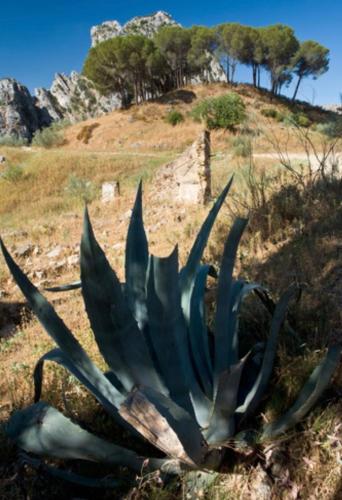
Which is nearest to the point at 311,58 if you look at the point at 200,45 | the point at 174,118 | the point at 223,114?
the point at 200,45

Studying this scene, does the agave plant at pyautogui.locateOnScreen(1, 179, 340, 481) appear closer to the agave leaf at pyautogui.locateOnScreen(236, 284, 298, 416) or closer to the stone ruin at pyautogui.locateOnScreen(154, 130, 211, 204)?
the agave leaf at pyautogui.locateOnScreen(236, 284, 298, 416)

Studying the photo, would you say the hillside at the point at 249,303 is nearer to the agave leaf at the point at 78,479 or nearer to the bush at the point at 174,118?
the agave leaf at the point at 78,479

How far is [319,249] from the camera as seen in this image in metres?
3.33

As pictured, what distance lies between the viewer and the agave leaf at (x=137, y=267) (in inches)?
64.2

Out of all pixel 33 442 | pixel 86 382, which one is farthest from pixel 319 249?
pixel 33 442

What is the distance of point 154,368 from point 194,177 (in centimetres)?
726

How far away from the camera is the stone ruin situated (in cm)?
814

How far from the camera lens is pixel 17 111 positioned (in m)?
55.5

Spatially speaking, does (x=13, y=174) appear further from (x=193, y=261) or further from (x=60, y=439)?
(x=60, y=439)

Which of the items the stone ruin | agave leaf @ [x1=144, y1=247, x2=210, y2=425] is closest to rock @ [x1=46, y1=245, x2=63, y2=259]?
the stone ruin

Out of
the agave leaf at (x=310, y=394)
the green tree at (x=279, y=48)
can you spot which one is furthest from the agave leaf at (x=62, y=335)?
the green tree at (x=279, y=48)

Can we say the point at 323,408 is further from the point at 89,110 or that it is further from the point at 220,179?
the point at 89,110

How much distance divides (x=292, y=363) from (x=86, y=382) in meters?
0.93

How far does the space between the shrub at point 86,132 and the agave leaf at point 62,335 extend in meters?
30.5
